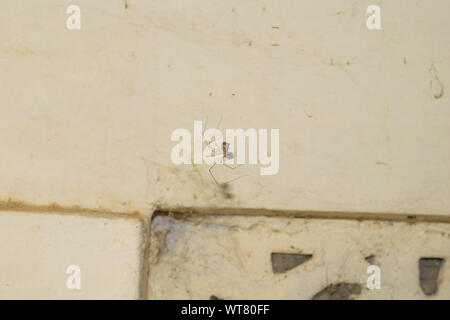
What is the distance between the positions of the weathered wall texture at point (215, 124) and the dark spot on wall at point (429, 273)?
3 centimetres

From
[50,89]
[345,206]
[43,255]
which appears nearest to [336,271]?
[345,206]

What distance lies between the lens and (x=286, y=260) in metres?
1.59

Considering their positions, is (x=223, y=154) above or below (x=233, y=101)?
below

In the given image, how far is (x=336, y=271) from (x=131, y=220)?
2.69ft

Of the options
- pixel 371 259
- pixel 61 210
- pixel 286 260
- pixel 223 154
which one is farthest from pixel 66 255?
pixel 371 259

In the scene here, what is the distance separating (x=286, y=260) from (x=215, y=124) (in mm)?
601

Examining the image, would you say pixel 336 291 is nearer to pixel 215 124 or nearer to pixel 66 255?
pixel 215 124

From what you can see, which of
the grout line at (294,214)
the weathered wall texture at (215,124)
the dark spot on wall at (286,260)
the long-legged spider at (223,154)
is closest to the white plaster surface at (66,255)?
the weathered wall texture at (215,124)

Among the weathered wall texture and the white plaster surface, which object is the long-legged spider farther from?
the white plaster surface

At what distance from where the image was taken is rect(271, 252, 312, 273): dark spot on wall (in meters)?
1.59

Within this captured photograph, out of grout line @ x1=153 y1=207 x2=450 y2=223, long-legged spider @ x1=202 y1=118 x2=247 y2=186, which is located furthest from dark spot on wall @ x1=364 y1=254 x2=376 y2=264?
long-legged spider @ x1=202 y1=118 x2=247 y2=186
